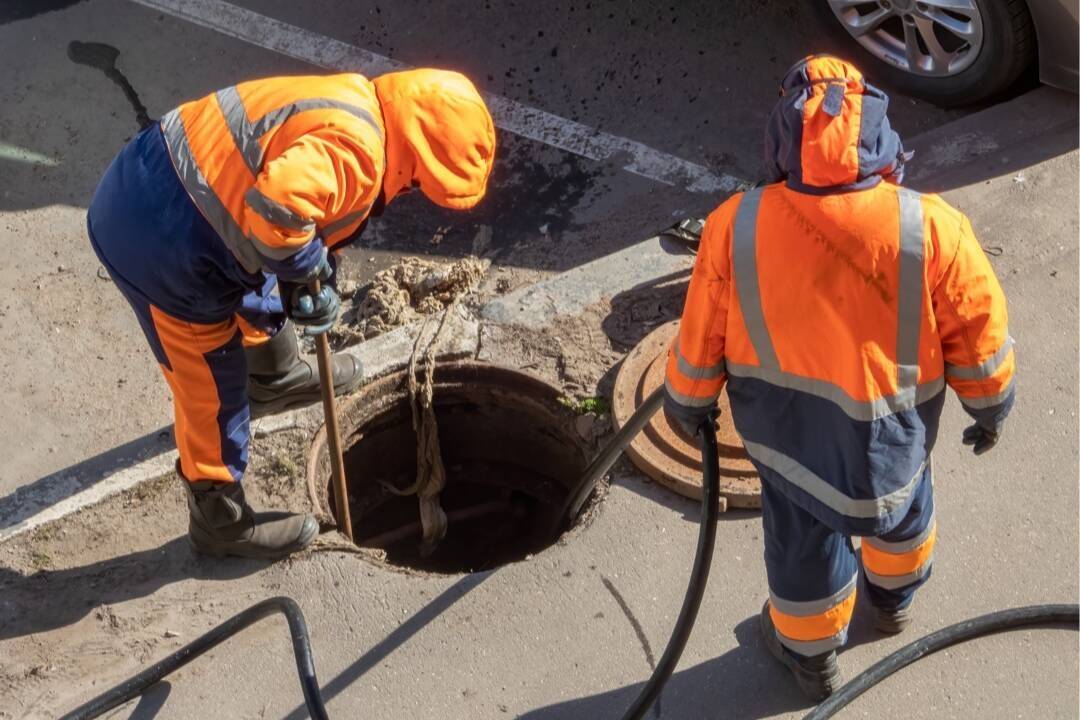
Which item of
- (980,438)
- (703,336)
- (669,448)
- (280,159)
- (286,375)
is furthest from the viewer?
(286,375)

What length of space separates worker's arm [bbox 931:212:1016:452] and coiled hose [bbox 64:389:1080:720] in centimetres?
67

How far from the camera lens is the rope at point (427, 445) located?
4582 mm

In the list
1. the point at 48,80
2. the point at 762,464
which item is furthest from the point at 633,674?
the point at 48,80

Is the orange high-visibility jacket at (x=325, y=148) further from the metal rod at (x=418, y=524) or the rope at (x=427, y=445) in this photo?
the metal rod at (x=418, y=524)

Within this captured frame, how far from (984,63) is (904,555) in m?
2.71

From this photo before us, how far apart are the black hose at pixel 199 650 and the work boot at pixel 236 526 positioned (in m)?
0.29

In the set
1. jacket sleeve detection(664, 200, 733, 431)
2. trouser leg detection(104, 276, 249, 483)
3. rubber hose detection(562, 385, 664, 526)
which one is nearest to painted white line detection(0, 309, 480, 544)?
trouser leg detection(104, 276, 249, 483)

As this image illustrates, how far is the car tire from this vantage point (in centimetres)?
507

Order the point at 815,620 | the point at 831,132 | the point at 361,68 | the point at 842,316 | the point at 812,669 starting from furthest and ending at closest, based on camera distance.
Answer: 1. the point at 361,68
2. the point at 812,669
3. the point at 815,620
4. the point at 842,316
5. the point at 831,132

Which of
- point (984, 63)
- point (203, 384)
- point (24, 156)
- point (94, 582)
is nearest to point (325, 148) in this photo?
point (203, 384)

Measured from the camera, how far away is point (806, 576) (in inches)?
130

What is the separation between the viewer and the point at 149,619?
3.90 m

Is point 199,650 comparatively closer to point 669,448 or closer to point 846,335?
point 669,448

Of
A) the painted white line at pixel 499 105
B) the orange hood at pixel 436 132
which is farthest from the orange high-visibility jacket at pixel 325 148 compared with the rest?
the painted white line at pixel 499 105
